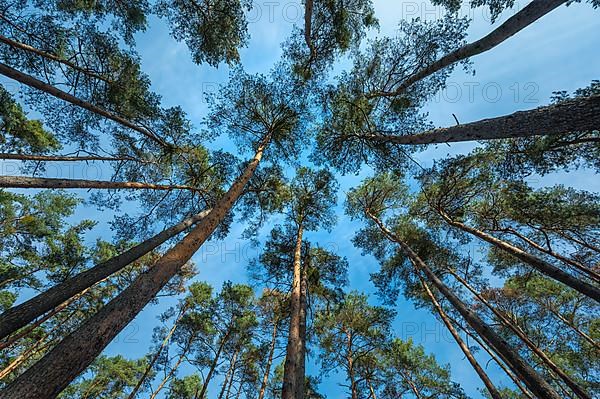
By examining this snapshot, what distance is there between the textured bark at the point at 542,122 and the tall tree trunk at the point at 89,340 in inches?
212

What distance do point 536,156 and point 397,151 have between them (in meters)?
3.34

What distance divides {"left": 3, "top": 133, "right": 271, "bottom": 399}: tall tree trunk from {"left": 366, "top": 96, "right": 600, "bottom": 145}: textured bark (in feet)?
17.6

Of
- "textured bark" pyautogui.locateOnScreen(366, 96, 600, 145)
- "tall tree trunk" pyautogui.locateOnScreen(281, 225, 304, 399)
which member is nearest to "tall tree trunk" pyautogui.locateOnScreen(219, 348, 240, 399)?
"tall tree trunk" pyautogui.locateOnScreen(281, 225, 304, 399)

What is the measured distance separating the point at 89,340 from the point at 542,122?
19.2 feet

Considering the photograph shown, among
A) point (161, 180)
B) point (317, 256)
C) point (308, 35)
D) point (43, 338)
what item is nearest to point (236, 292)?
point (317, 256)

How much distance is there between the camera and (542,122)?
127 inches

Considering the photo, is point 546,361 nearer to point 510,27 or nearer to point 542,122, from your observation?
point 542,122

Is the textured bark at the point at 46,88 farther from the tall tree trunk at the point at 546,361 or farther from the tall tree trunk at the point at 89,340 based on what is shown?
the tall tree trunk at the point at 546,361

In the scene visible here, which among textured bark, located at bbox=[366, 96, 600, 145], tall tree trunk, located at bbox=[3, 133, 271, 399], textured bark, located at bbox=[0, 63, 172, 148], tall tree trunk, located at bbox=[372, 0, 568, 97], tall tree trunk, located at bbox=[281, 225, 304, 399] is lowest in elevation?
tall tree trunk, located at bbox=[3, 133, 271, 399]

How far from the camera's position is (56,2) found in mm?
6445

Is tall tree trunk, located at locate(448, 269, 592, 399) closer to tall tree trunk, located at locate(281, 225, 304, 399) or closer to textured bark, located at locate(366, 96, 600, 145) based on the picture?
textured bark, located at locate(366, 96, 600, 145)

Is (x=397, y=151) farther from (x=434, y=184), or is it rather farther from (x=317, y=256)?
(x=317, y=256)

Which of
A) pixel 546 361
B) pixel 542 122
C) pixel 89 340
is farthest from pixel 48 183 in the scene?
pixel 546 361

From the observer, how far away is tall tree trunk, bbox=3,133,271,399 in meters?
2.01
